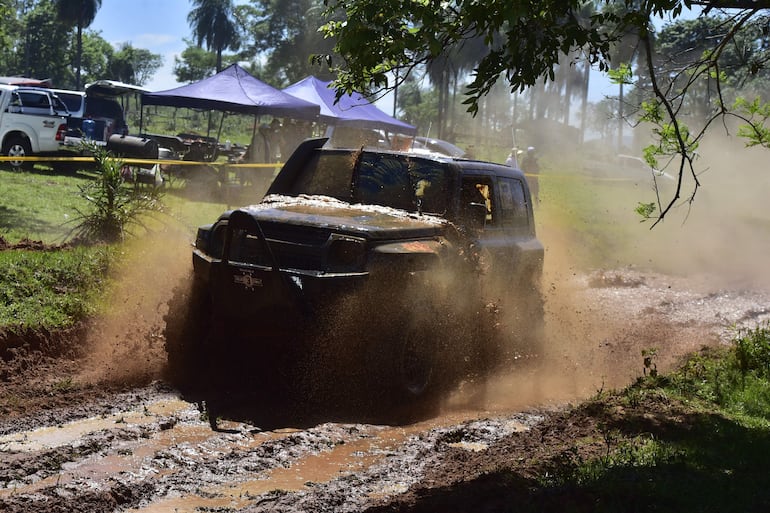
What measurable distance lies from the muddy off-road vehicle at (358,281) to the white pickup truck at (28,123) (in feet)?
52.8

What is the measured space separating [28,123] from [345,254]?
61.0 ft

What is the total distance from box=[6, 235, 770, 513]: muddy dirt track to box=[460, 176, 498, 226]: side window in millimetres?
1676

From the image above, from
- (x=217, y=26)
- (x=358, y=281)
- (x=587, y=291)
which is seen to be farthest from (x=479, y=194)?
(x=217, y=26)

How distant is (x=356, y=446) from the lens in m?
6.19

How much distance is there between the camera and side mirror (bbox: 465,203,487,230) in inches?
312

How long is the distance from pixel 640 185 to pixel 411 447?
1316 inches

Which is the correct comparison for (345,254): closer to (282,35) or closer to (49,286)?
(49,286)

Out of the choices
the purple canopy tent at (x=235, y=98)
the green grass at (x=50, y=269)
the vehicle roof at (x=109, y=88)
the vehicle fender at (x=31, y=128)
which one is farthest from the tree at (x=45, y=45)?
the green grass at (x=50, y=269)

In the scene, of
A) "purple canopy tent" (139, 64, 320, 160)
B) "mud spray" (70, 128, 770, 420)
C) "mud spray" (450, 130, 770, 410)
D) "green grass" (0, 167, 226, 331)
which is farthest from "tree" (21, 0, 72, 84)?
"green grass" (0, 167, 226, 331)

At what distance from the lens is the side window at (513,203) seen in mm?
9005

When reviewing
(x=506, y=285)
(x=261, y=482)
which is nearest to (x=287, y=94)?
(x=506, y=285)

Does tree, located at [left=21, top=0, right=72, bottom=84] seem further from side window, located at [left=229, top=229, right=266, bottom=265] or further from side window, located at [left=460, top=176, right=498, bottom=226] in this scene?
side window, located at [left=229, top=229, right=266, bottom=265]

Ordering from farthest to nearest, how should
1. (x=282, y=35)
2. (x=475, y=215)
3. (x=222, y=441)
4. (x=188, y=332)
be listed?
(x=282, y=35)
(x=475, y=215)
(x=188, y=332)
(x=222, y=441)

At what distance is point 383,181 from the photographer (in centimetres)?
823
